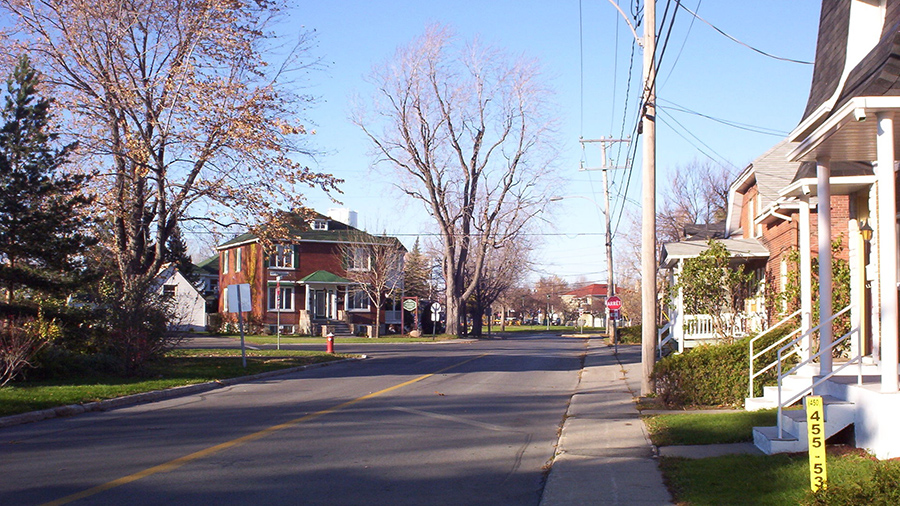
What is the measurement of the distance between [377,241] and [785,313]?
1605 inches

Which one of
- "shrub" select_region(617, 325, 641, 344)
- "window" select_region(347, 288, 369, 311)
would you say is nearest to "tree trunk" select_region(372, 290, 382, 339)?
"window" select_region(347, 288, 369, 311)

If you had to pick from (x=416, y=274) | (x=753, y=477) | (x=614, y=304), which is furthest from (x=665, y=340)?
(x=416, y=274)

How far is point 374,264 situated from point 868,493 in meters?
51.1

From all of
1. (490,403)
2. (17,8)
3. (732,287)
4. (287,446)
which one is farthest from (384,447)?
(17,8)

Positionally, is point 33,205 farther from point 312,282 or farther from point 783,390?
point 312,282

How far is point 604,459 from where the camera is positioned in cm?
941

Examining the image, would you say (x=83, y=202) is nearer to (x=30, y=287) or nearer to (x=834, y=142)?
(x=30, y=287)

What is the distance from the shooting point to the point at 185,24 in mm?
22188

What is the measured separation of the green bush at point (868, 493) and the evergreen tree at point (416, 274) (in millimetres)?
56245

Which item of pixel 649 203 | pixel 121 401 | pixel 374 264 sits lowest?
pixel 121 401

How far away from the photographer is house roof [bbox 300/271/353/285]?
180 ft

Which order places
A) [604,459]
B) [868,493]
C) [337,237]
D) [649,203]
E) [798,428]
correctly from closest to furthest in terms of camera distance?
[868,493]
[798,428]
[604,459]
[649,203]
[337,237]

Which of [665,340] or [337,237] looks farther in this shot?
[337,237]

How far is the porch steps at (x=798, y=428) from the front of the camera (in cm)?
837
